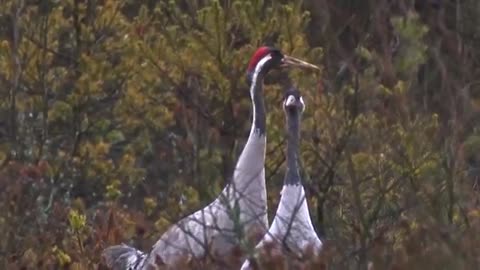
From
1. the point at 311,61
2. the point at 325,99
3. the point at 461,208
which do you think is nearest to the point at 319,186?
the point at 325,99

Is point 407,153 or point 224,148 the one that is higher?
point 407,153

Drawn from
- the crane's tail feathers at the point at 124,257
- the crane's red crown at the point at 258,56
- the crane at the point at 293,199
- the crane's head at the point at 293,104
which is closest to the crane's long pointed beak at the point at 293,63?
the crane's red crown at the point at 258,56

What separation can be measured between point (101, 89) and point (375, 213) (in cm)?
574

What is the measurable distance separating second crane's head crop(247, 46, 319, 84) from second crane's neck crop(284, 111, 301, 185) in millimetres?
586

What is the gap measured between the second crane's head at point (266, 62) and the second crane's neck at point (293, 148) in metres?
0.59

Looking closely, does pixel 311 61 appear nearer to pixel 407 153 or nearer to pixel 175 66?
pixel 175 66

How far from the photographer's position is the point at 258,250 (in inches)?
276

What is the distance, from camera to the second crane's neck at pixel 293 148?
1035cm

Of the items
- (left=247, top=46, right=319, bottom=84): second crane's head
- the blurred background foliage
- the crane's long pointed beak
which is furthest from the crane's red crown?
the blurred background foliage

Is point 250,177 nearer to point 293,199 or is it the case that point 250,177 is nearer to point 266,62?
point 293,199

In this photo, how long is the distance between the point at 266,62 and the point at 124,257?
1470 millimetres

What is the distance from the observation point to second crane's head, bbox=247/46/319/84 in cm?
1149

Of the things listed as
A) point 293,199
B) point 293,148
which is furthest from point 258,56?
point 293,199

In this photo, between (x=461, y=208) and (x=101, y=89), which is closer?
(x=461, y=208)
